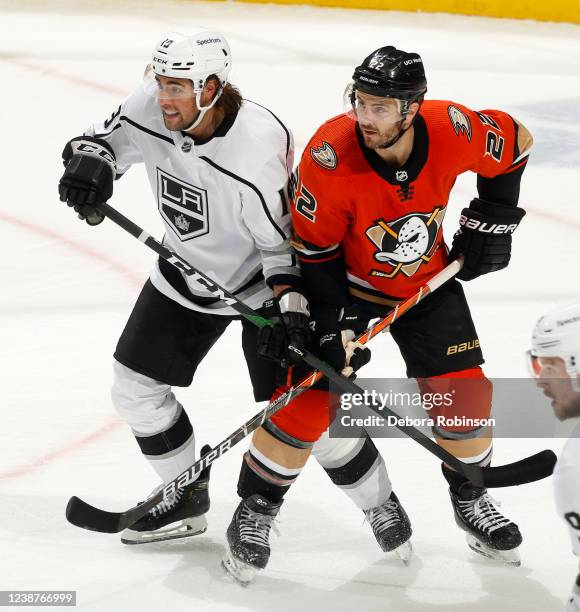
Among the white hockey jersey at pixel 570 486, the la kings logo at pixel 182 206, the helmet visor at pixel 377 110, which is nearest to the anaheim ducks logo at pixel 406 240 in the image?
the helmet visor at pixel 377 110

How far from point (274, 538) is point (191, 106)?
1045 mm

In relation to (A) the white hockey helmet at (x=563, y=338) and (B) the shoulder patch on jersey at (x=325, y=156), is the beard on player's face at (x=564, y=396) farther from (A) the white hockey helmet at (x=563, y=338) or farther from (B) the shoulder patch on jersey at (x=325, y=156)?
(B) the shoulder patch on jersey at (x=325, y=156)

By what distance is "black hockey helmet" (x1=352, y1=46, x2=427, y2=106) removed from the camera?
93.9 inches

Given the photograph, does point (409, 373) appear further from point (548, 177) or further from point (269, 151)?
point (548, 177)

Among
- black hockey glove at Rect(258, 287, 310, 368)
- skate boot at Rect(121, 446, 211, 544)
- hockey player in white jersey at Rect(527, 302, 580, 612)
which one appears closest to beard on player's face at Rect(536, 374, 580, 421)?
hockey player in white jersey at Rect(527, 302, 580, 612)

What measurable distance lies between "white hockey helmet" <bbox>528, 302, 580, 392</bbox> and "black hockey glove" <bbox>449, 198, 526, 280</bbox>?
29.8 inches

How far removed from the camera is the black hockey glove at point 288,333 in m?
2.48

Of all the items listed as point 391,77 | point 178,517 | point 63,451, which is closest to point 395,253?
point 391,77

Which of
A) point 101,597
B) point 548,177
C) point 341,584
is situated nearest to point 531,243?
point 548,177

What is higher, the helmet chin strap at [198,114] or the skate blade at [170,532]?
the helmet chin strap at [198,114]

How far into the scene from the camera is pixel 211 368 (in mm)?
3623

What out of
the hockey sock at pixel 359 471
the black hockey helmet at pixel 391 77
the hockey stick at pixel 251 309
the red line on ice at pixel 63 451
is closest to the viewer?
the black hockey helmet at pixel 391 77

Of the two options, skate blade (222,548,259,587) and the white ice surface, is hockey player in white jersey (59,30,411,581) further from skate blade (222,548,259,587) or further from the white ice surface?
the white ice surface

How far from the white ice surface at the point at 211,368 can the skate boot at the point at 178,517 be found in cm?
4
